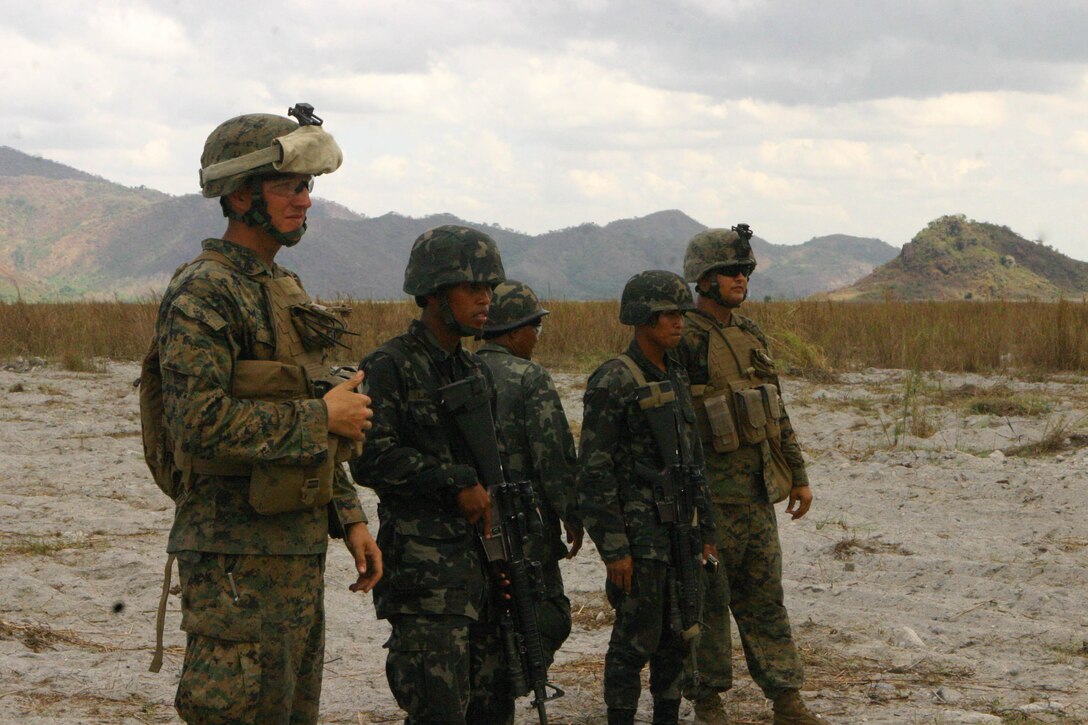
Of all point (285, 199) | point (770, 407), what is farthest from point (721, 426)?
point (285, 199)

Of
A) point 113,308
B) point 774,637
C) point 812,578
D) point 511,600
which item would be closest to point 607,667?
point 774,637

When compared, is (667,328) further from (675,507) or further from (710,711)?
(710,711)

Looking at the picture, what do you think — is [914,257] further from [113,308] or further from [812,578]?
[812,578]

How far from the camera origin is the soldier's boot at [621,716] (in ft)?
14.4

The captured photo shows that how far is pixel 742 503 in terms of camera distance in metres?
4.71

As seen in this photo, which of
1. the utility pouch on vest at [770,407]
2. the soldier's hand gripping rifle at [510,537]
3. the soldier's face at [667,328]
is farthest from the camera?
the utility pouch on vest at [770,407]

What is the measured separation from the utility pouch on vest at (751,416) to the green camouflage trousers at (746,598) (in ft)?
0.92

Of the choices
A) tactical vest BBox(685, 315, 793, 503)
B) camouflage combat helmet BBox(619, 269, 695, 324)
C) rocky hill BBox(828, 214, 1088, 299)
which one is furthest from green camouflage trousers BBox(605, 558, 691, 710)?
rocky hill BBox(828, 214, 1088, 299)

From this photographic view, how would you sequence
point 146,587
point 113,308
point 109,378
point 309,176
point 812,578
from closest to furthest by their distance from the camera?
point 309,176 → point 146,587 → point 812,578 → point 109,378 → point 113,308

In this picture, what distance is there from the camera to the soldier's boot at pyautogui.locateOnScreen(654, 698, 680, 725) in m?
4.40

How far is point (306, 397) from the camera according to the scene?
2.88 m

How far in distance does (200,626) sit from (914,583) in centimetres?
494

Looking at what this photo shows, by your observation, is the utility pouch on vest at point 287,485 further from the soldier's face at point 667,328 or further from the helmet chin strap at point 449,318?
the soldier's face at point 667,328

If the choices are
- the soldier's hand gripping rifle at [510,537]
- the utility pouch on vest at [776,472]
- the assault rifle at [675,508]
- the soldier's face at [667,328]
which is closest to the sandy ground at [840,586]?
the assault rifle at [675,508]
